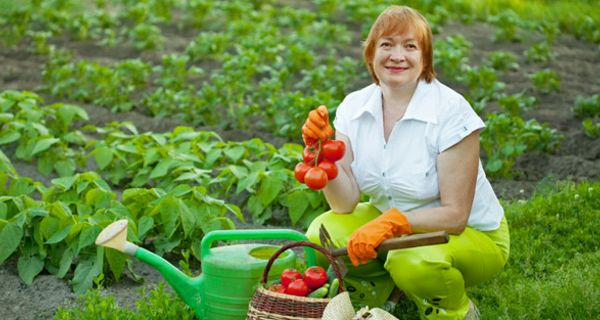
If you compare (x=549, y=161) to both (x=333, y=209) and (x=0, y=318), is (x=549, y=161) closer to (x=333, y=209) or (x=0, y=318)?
(x=333, y=209)

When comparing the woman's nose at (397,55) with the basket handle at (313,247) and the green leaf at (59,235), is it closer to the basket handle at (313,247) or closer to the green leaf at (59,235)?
the basket handle at (313,247)

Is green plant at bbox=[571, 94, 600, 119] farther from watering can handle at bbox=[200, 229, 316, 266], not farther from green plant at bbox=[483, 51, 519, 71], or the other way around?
watering can handle at bbox=[200, 229, 316, 266]

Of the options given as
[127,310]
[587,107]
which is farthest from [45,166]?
[587,107]

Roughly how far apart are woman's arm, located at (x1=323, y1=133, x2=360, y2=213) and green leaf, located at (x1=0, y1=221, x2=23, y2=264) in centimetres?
120

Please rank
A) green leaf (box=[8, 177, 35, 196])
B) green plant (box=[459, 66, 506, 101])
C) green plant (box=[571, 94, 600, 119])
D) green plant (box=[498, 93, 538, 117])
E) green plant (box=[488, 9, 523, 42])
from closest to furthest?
green leaf (box=[8, 177, 35, 196]) < green plant (box=[498, 93, 538, 117]) < green plant (box=[571, 94, 600, 119]) < green plant (box=[459, 66, 506, 101]) < green plant (box=[488, 9, 523, 42])

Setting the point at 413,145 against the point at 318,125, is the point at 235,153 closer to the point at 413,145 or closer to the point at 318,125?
the point at 413,145

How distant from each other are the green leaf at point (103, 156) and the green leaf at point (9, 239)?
1026 mm

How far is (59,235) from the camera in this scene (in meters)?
3.67

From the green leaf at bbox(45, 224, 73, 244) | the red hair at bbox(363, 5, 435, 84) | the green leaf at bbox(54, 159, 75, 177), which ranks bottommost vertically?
the green leaf at bbox(54, 159, 75, 177)

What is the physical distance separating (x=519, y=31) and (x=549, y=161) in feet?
12.2

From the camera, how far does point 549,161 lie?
5109mm

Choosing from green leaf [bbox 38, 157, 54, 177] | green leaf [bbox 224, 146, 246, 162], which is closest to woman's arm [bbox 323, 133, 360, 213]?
green leaf [bbox 224, 146, 246, 162]

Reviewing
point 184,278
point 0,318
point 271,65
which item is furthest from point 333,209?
point 271,65

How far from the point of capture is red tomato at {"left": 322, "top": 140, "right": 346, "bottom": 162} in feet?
9.79
